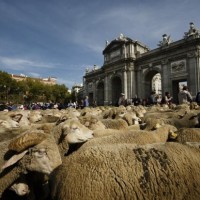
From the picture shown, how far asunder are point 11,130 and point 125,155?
2883 millimetres

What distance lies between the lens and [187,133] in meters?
3.52

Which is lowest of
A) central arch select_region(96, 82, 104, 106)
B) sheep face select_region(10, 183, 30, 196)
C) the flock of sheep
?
sheep face select_region(10, 183, 30, 196)

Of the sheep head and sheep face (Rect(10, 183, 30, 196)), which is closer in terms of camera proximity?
sheep face (Rect(10, 183, 30, 196))

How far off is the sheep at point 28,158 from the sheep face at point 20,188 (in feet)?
0.52

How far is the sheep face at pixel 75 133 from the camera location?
327cm

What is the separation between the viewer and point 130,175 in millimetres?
2172

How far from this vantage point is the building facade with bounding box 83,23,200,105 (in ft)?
80.7

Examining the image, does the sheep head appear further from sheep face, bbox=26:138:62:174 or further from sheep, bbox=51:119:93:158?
sheep, bbox=51:119:93:158

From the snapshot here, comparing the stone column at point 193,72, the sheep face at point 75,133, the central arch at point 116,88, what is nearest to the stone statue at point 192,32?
the stone column at point 193,72

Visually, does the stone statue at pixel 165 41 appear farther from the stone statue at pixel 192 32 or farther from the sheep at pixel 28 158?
the sheep at pixel 28 158

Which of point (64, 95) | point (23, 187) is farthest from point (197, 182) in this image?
point (64, 95)

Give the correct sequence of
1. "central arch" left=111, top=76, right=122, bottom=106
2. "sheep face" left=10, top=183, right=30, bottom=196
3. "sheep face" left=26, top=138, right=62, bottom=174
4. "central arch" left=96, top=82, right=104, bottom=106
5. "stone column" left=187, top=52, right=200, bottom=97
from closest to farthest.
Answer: "sheep face" left=10, top=183, right=30, bottom=196, "sheep face" left=26, top=138, right=62, bottom=174, "stone column" left=187, top=52, right=200, bottom=97, "central arch" left=111, top=76, right=122, bottom=106, "central arch" left=96, top=82, right=104, bottom=106

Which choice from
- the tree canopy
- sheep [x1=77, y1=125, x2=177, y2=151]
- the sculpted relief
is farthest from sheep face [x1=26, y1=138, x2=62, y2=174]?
the tree canopy

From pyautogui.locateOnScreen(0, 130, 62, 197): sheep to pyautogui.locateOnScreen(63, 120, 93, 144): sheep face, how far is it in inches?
15.4
